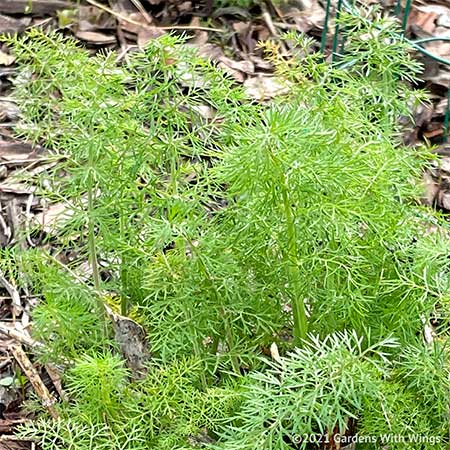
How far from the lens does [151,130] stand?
1666 mm

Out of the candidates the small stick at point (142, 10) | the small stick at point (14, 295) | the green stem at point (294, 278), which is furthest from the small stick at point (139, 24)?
A: the green stem at point (294, 278)

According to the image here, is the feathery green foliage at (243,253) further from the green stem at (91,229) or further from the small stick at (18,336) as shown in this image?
the small stick at (18,336)

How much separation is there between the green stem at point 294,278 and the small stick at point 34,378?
520 millimetres

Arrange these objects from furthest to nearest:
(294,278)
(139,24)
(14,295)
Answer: (139,24)
(14,295)
(294,278)

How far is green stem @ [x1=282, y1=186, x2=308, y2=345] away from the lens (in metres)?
1.54

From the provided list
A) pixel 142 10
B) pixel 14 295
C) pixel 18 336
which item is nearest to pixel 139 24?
pixel 142 10

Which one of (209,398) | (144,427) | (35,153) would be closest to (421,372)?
(209,398)

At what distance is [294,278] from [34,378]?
668 millimetres

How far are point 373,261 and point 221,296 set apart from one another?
0.28 m

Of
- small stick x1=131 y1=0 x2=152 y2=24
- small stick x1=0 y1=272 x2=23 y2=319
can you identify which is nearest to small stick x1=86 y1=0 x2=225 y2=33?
small stick x1=131 y1=0 x2=152 y2=24

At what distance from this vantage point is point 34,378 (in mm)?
1959

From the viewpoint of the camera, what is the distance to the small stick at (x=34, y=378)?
186cm

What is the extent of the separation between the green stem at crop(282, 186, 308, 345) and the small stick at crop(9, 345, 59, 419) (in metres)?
0.52

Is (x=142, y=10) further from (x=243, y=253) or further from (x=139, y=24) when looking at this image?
(x=243, y=253)
